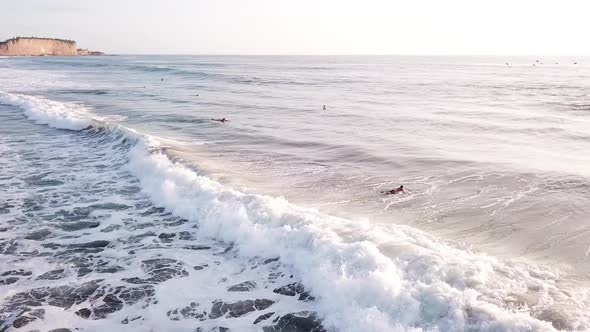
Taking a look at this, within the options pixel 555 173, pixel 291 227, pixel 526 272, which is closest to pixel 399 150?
pixel 555 173

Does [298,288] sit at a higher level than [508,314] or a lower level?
lower

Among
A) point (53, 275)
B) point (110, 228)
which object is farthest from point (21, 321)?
point (110, 228)

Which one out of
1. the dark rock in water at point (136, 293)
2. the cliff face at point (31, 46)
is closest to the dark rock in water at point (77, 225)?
the dark rock in water at point (136, 293)

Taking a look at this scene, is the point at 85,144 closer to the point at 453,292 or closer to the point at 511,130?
the point at 453,292

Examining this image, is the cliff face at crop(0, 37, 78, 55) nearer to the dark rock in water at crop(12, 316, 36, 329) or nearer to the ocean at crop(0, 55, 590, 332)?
the ocean at crop(0, 55, 590, 332)

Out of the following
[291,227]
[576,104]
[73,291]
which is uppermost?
[576,104]
